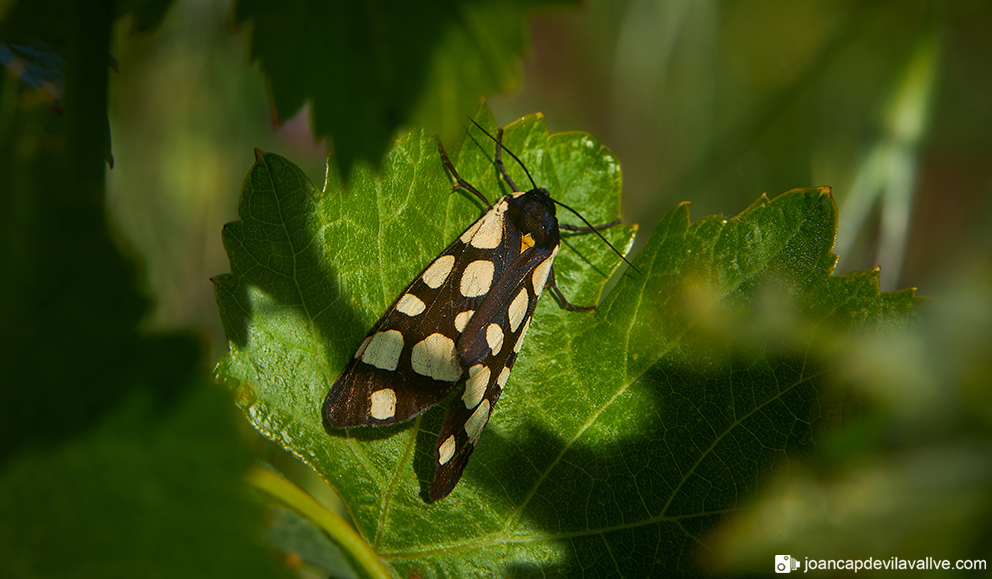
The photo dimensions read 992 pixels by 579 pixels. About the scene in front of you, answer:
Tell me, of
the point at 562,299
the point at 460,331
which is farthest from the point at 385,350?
the point at 562,299

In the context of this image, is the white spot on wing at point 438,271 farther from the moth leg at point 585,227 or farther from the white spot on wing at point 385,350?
the moth leg at point 585,227

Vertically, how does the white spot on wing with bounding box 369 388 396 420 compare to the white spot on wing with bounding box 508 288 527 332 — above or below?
below

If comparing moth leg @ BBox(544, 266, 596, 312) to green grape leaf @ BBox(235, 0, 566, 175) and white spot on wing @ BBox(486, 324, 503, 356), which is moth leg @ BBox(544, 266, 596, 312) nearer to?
white spot on wing @ BBox(486, 324, 503, 356)

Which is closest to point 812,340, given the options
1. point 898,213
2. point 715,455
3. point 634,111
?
point 715,455

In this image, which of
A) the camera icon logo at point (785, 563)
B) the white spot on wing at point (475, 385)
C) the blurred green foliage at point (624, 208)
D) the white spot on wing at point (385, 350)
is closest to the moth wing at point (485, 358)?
the white spot on wing at point (475, 385)

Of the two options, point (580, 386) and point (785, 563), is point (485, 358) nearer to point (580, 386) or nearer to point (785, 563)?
point (580, 386)

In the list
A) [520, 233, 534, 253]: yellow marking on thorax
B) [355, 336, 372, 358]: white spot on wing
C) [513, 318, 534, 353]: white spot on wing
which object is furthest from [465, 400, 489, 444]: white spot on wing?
[520, 233, 534, 253]: yellow marking on thorax
